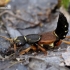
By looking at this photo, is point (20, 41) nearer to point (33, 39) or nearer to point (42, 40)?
point (33, 39)

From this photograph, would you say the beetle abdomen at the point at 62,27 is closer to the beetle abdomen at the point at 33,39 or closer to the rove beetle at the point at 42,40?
the rove beetle at the point at 42,40

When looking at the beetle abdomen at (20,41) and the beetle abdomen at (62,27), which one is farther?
the beetle abdomen at (20,41)

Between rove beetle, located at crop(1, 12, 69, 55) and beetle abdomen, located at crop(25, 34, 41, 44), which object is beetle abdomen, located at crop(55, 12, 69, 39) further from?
beetle abdomen, located at crop(25, 34, 41, 44)

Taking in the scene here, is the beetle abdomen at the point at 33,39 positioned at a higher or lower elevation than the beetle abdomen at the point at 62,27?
lower

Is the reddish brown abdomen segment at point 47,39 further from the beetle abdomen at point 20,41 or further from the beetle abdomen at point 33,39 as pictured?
the beetle abdomen at point 20,41

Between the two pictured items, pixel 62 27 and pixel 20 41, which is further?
pixel 20 41

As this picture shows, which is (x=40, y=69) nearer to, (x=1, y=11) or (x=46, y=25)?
(x=46, y=25)

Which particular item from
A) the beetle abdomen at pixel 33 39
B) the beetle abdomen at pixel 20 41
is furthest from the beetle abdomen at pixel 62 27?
the beetle abdomen at pixel 20 41

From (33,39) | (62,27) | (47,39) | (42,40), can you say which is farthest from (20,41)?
(62,27)

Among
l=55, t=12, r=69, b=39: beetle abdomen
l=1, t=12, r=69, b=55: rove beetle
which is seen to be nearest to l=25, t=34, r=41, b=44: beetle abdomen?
l=1, t=12, r=69, b=55: rove beetle
